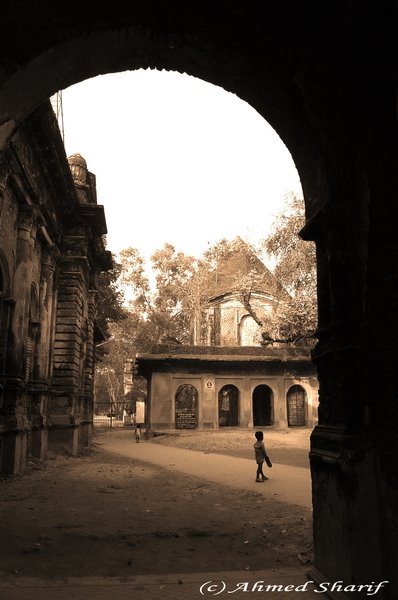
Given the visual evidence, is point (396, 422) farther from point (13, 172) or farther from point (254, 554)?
point (13, 172)

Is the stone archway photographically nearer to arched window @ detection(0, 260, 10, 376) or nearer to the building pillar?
Result: the building pillar

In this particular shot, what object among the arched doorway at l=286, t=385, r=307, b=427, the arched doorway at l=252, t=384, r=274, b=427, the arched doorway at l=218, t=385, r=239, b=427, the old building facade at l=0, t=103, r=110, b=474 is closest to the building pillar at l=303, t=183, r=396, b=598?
the old building facade at l=0, t=103, r=110, b=474

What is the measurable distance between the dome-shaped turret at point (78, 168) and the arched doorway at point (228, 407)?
14934mm

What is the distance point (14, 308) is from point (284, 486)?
23.2ft

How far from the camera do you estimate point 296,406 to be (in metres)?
28.3

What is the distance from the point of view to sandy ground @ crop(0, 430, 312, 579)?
5027 millimetres

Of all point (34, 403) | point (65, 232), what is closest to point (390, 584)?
point (34, 403)

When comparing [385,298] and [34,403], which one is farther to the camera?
[34,403]

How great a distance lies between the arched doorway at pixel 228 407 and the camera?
29698 millimetres

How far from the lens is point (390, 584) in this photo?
3.52 m

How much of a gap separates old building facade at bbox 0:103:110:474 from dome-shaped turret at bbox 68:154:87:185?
0.13 ft

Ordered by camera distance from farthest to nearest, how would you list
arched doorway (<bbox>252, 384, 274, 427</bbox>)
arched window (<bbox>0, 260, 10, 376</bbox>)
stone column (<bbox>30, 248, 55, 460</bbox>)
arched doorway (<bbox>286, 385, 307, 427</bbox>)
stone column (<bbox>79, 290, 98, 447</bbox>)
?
arched doorway (<bbox>252, 384, 274, 427</bbox>)
arched doorway (<bbox>286, 385, 307, 427</bbox>)
stone column (<bbox>79, 290, 98, 447</bbox>)
stone column (<bbox>30, 248, 55, 460</bbox>)
arched window (<bbox>0, 260, 10, 376</bbox>)

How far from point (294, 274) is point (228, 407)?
14.0 metres

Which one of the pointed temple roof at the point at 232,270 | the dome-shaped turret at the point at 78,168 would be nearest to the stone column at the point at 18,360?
the dome-shaped turret at the point at 78,168
